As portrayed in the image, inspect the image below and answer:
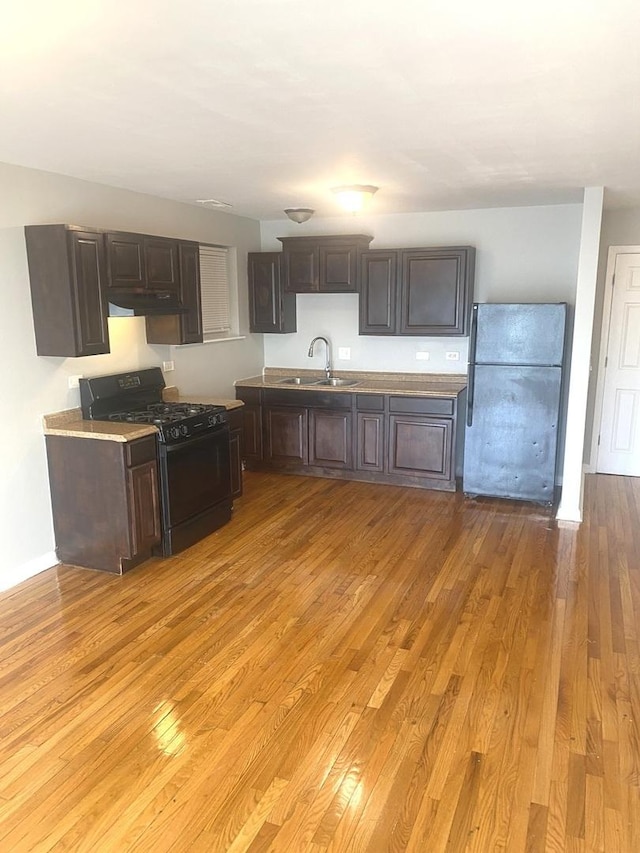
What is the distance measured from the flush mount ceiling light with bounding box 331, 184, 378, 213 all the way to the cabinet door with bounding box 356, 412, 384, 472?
6.07 feet

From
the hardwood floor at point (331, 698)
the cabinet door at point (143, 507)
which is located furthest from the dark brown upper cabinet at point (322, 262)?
the cabinet door at point (143, 507)

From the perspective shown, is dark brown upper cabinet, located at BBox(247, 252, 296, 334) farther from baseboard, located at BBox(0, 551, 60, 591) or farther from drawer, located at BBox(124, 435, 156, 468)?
baseboard, located at BBox(0, 551, 60, 591)

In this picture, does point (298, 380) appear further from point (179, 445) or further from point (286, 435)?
point (179, 445)

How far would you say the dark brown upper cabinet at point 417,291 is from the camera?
530 cm

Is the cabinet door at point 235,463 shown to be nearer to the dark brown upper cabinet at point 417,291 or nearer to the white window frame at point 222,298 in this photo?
the white window frame at point 222,298

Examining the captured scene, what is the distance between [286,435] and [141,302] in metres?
2.18

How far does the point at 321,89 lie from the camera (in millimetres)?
2240

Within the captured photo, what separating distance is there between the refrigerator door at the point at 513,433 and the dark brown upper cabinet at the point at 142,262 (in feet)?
8.10

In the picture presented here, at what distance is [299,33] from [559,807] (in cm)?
257

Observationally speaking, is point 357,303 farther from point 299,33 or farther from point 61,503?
point 299,33

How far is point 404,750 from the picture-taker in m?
2.34

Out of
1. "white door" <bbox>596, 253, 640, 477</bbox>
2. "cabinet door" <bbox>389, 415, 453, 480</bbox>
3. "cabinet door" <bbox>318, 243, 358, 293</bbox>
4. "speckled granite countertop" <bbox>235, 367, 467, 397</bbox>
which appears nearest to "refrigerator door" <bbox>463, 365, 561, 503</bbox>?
"cabinet door" <bbox>389, 415, 453, 480</bbox>

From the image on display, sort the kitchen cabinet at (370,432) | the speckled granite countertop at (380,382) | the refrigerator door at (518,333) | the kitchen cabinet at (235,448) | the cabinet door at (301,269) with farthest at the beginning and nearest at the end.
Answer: the cabinet door at (301,269) < the kitchen cabinet at (370,432) < the speckled granite countertop at (380,382) < the kitchen cabinet at (235,448) < the refrigerator door at (518,333)

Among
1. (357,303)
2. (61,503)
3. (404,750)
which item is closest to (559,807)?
(404,750)
